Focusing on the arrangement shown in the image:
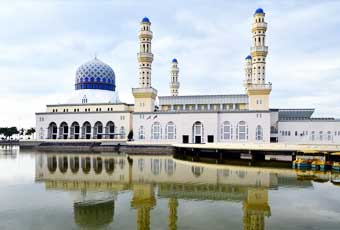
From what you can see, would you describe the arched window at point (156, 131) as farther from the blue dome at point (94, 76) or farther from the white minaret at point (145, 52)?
the blue dome at point (94, 76)

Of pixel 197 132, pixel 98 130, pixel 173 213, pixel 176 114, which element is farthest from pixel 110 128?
pixel 173 213

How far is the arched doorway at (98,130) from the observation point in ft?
190

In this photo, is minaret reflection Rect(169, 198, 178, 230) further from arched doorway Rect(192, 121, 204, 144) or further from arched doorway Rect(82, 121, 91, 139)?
arched doorway Rect(82, 121, 91, 139)

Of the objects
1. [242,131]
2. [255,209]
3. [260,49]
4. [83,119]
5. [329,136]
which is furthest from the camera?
[83,119]

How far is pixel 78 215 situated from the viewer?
1158 cm

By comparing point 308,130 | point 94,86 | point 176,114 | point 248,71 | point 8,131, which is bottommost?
point 8,131

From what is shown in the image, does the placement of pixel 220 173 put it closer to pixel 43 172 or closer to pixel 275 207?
pixel 275 207

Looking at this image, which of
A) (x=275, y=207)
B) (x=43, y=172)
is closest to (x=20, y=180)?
(x=43, y=172)

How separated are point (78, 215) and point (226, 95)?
46.5 m

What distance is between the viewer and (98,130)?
59.0 metres

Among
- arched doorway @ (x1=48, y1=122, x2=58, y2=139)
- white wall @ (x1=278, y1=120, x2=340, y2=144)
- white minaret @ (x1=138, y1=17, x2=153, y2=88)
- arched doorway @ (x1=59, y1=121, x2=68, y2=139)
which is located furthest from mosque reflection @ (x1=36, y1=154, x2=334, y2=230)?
arched doorway @ (x1=48, y1=122, x2=58, y2=139)

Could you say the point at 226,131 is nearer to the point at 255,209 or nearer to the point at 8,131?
the point at 255,209

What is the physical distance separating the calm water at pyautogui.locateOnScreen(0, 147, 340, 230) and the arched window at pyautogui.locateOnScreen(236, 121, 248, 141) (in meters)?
27.2

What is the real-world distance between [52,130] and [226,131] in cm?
3220
